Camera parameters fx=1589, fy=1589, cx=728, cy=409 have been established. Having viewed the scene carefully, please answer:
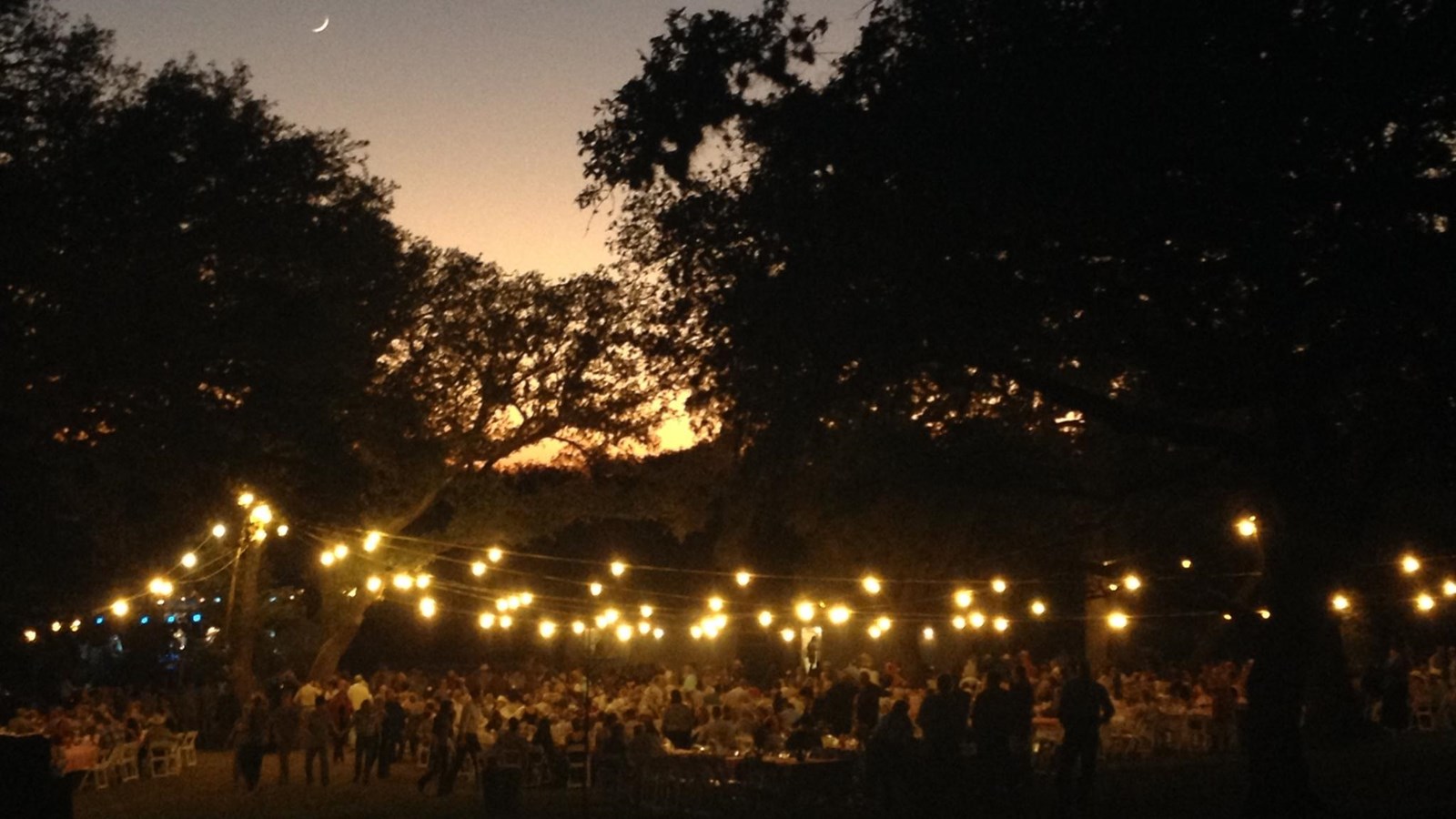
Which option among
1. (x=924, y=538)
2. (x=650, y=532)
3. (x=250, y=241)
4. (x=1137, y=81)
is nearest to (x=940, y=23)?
(x=1137, y=81)

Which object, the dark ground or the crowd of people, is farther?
the crowd of people

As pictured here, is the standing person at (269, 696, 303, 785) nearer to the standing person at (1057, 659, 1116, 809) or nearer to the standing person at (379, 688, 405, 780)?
the standing person at (379, 688, 405, 780)

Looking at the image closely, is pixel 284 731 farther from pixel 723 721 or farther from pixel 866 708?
pixel 866 708

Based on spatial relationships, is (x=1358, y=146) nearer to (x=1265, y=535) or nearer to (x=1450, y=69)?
(x=1450, y=69)

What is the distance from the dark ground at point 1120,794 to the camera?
16531 millimetres

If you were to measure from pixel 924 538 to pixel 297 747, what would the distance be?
12676 mm

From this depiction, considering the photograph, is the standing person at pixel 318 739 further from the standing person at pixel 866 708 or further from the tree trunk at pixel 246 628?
the tree trunk at pixel 246 628

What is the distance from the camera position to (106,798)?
2356cm

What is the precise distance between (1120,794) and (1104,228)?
8891mm

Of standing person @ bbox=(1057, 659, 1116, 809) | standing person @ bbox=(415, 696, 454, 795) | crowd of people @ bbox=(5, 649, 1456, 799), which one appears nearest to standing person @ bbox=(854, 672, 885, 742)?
crowd of people @ bbox=(5, 649, 1456, 799)

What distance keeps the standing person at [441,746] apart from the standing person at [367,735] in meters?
1.89

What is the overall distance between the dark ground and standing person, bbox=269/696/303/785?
321mm

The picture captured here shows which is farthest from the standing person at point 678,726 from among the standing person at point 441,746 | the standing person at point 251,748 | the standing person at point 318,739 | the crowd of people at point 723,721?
the standing person at point 251,748

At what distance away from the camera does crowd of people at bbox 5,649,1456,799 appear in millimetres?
17375
